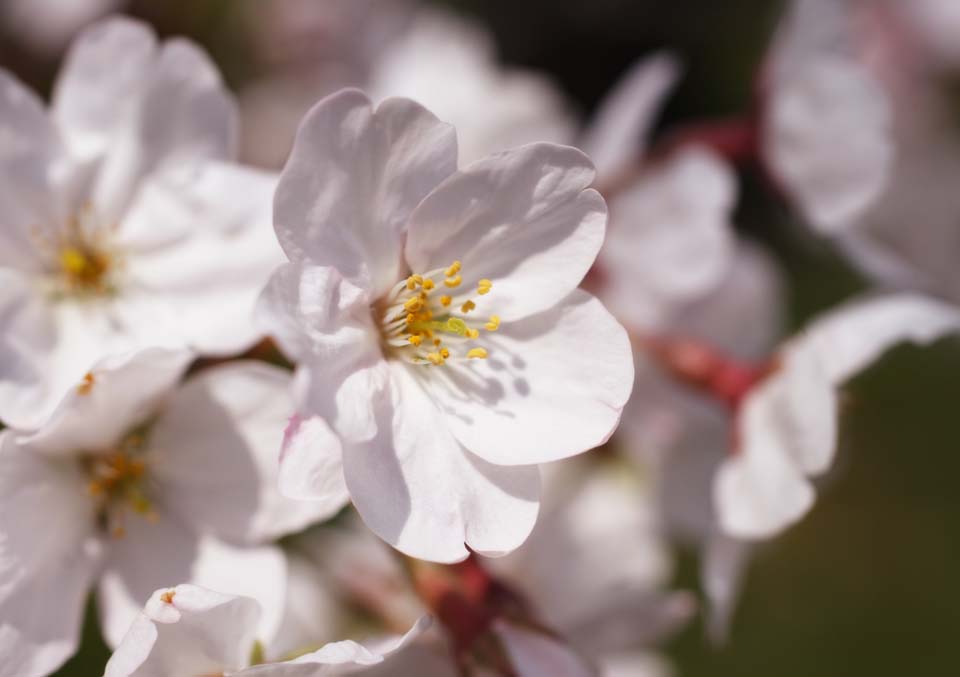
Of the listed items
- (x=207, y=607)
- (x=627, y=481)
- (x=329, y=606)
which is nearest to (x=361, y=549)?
(x=329, y=606)

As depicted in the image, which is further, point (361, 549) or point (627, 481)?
point (627, 481)

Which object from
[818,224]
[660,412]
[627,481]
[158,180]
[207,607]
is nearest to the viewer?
[207,607]

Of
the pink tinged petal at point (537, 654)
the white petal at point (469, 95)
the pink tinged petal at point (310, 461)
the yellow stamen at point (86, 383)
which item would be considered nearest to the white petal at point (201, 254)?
the yellow stamen at point (86, 383)

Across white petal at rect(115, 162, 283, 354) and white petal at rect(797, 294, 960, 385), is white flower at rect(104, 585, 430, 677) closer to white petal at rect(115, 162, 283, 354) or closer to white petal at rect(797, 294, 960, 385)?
white petal at rect(115, 162, 283, 354)

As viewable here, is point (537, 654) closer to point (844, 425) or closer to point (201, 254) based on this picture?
point (201, 254)

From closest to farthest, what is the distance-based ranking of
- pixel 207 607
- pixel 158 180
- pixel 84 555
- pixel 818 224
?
1. pixel 207 607
2. pixel 84 555
3. pixel 158 180
4. pixel 818 224

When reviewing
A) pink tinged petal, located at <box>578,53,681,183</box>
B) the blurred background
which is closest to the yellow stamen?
pink tinged petal, located at <box>578,53,681,183</box>

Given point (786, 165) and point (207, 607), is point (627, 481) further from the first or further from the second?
point (207, 607)

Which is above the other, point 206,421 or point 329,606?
point 206,421

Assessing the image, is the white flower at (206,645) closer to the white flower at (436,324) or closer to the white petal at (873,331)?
the white flower at (436,324)
